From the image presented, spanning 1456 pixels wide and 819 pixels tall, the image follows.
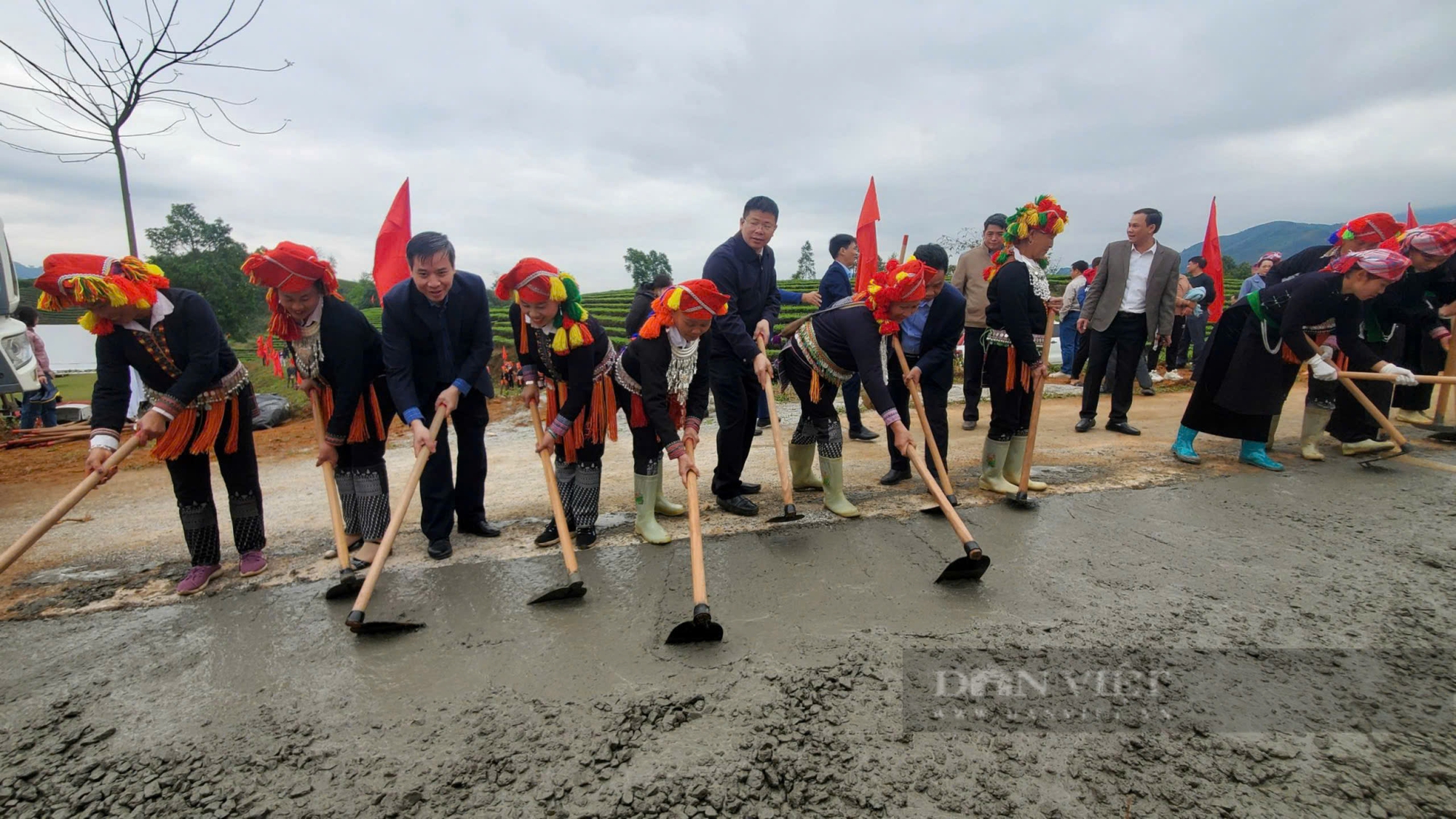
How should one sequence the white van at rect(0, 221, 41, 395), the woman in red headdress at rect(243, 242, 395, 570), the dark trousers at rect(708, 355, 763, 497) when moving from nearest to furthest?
the woman in red headdress at rect(243, 242, 395, 570)
the dark trousers at rect(708, 355, 763, 497)
the white van at rect(0, 221, 41, 395)

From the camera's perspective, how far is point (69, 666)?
247 cm

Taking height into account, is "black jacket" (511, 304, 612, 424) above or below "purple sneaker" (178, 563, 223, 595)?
above

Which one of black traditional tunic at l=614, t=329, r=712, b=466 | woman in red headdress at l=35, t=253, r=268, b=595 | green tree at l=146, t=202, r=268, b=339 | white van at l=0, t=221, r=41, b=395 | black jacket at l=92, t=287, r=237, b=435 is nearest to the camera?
woman in red headdress at l=35, t=253, r=268, b=595

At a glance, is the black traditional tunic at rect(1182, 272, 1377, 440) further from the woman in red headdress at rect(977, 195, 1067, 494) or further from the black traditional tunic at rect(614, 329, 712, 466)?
the black traditional tunic at rect(614, 329, 712, 466)

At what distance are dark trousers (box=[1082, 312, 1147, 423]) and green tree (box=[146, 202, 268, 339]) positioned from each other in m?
21.0

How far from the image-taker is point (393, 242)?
4320mm

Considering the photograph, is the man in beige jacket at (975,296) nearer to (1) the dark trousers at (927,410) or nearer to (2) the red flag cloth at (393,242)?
(1) the dark trousers at (927,410)

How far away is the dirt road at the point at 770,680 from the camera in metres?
1.78

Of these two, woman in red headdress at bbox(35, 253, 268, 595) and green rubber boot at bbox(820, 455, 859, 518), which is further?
green rubber boot at bbox(820, 455, 859, 518)

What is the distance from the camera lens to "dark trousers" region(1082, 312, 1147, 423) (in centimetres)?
591

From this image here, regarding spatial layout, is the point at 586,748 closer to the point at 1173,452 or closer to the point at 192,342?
the point at 192,342

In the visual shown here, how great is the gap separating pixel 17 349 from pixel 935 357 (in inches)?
352

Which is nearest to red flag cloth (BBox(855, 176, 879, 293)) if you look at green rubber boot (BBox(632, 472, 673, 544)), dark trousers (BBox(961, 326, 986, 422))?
dark trousers (BBox(961, 326, 986, 422))

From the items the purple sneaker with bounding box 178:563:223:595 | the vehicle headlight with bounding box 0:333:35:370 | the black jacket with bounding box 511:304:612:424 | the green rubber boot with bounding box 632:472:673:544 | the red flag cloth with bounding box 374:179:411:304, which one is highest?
the red flag cloth with bounding box 374:179:411:304
